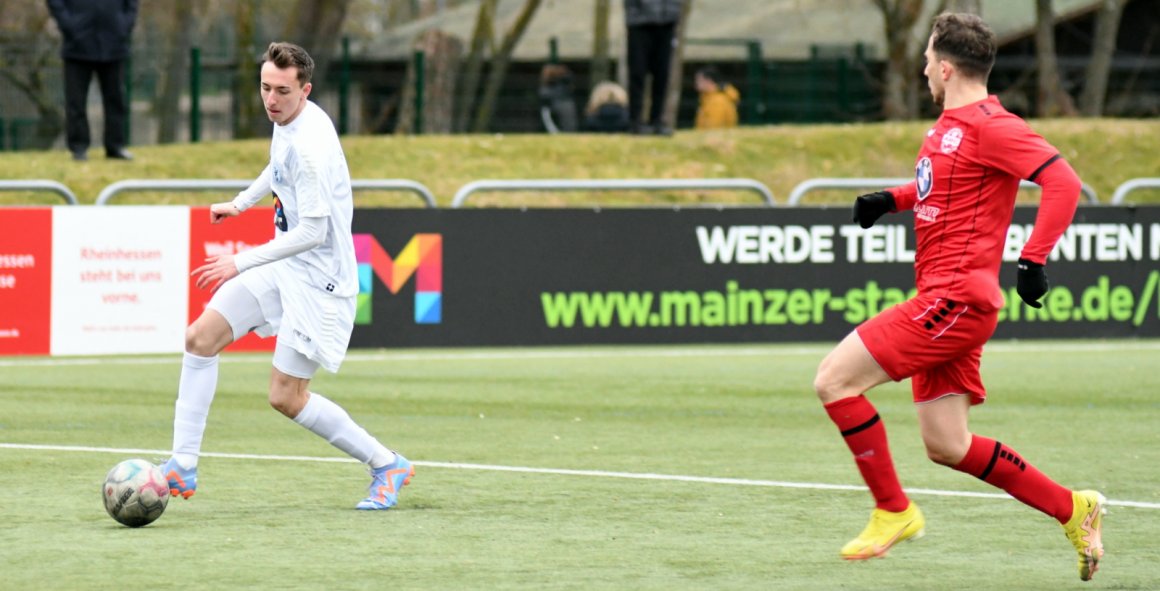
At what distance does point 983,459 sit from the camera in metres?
6.85

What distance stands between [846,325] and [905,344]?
1006 centimetres

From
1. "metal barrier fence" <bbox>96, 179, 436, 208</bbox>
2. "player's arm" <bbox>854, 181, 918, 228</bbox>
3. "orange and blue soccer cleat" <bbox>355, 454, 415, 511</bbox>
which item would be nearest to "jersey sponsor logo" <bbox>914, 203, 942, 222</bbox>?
"player's arm" <bbox>854, 181, 918, 228</bbox>

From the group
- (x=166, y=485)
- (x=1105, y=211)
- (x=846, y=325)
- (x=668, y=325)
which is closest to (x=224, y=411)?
(x=166, y=485)

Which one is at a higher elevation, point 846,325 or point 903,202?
point 903,202

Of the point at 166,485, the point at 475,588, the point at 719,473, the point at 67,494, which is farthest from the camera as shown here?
the point at 719,473

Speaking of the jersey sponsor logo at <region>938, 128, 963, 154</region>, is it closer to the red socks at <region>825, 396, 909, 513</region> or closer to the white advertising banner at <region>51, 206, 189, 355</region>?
the red socks at <region>825, 396, 909, 513</region>

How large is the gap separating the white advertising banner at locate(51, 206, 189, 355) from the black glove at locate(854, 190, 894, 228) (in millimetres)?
8727

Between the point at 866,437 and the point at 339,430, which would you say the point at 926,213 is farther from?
the point at 339,430

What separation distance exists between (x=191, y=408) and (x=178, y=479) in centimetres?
30

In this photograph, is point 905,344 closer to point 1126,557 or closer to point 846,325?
point 1126,557

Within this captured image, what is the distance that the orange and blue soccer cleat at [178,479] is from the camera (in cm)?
802

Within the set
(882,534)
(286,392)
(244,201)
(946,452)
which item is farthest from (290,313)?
(946,452)

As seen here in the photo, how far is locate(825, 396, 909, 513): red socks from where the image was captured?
22.3 ft

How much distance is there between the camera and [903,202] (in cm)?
718
